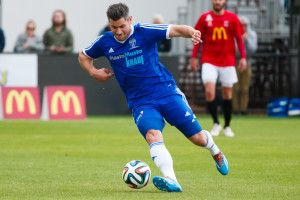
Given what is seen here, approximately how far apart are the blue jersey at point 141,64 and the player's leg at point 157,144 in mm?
170

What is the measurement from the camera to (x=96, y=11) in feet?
75.2

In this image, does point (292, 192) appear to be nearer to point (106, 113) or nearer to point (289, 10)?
point (106, 113)

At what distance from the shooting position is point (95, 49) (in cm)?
724

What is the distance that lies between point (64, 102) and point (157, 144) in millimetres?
11627

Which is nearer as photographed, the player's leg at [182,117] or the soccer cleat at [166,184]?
the soccer cleat at [166,184]

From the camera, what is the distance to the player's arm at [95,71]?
7.05 m

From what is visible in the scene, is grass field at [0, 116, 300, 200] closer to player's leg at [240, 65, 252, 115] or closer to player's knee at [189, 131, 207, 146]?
player's knee at [189, 131, 207, 146]

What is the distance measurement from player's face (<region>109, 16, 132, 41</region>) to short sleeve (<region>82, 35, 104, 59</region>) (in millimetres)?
375

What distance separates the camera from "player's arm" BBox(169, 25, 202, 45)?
6543 millimetres

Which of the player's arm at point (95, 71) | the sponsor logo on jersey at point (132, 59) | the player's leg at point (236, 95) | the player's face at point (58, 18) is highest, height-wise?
the sponsor logo on jersey at point (132, 59)

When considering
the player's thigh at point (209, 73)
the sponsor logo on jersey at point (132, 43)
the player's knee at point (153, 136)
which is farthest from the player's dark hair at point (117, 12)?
the player's thigh at point (209, 73)

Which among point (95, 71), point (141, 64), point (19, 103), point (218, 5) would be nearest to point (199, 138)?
point (141, 64)

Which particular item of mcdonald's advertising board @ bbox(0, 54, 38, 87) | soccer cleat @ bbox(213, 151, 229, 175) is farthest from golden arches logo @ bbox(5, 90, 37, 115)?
soccer cleat @ bbox(213, 151, 229, 175)

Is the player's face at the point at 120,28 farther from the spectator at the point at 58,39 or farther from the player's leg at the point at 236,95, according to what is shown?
the player's leg at the point at 236,95
